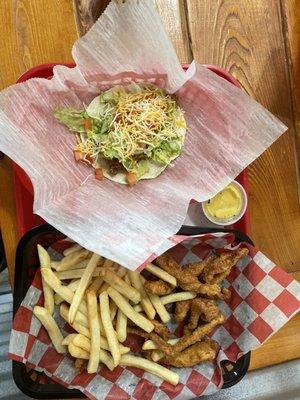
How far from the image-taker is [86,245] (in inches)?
52.8

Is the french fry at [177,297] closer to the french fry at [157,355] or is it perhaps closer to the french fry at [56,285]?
the french fry at [157,355]

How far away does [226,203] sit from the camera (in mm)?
1661

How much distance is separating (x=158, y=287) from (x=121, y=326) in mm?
164

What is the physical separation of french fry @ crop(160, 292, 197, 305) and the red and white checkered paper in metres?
0.14

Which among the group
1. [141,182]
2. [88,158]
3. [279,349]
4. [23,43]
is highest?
[23,43]

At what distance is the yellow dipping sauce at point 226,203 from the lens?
1.65 m

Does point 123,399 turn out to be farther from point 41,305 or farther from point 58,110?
point 58,110

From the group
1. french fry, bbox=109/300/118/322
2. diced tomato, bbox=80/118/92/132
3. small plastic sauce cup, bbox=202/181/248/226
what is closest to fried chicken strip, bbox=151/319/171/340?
french fry, bbox=109/300/118/322

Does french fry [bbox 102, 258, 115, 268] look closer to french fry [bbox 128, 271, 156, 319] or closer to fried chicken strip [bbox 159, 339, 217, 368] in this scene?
french fry [bbox 128, 271, 156, 319]

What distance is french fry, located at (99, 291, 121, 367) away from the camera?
146cm

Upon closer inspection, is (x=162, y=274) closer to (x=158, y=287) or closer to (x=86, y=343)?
(x=158, y=287)

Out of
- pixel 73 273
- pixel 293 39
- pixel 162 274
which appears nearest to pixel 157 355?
pixel 162 274

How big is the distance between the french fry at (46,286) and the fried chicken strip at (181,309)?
15.0 inches

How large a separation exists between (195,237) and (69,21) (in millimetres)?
827
